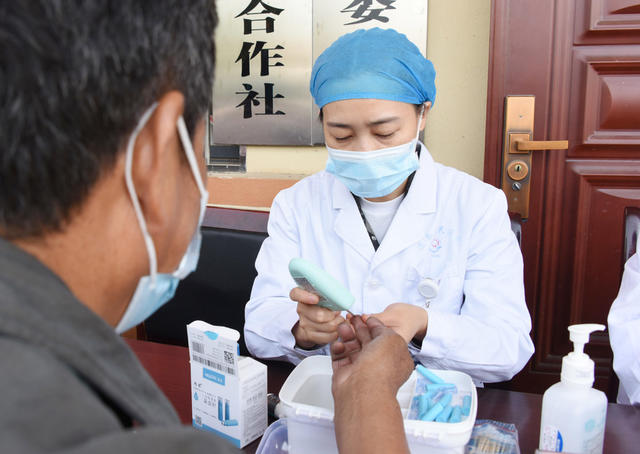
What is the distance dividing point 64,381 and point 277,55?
87.2 inches

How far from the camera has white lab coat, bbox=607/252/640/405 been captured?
1135 millimetres

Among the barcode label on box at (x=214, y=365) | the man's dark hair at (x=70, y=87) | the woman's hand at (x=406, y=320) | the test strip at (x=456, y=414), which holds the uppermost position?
the man's dark hair at (x=70, y=87)

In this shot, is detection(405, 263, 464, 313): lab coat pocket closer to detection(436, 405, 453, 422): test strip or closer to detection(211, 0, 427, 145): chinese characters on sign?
detection(436, 405, 453, 422): test strip

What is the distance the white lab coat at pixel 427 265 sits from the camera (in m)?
1.22

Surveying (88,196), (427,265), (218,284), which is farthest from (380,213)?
(88,196)

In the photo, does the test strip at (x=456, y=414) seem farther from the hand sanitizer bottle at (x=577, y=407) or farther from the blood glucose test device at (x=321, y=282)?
the blood glucose test device at (x=321, y=282)

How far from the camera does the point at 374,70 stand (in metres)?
1.31

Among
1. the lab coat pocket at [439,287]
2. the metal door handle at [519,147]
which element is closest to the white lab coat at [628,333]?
the lab coat pocket at [439,287]

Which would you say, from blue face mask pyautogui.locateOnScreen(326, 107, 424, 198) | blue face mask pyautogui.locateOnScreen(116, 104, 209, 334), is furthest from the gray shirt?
blue face mask pyautogui.locateOnScreen(326, 107, 424, 198)

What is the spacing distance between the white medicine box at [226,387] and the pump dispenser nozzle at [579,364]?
0.49 metres

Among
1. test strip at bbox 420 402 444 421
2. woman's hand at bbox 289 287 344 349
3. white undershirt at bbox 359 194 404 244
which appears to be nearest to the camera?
test strip at bbox 420 402 444 421

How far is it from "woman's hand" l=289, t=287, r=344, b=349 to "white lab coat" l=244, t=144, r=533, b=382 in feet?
0.30

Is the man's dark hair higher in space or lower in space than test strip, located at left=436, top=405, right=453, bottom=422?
higher

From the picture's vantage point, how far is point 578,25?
1989mm
